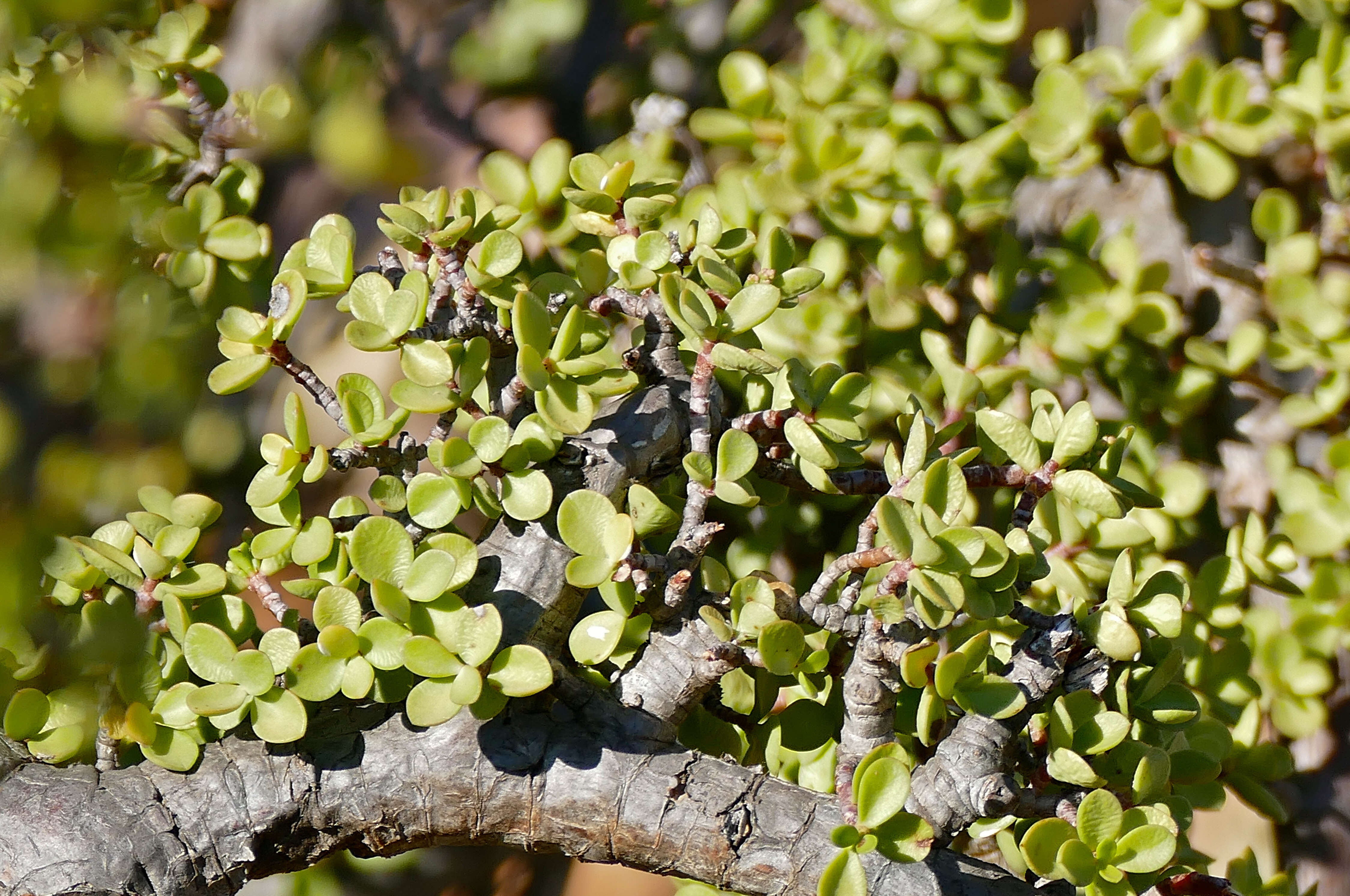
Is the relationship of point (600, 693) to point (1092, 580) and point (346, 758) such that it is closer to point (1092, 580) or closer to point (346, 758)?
point (346, 758)

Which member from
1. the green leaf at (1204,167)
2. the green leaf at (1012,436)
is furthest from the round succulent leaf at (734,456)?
the green leaf at (1204,167)

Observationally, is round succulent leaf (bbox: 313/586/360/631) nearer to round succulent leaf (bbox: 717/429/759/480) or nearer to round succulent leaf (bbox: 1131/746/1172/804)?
round succulent leaf (bbox: 717/429/759/480)

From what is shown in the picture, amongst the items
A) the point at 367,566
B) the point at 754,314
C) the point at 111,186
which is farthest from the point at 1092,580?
the point at 111,186

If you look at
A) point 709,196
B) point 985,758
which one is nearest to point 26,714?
point 985,758

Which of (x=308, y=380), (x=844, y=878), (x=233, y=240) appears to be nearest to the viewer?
(x=844, y=878)

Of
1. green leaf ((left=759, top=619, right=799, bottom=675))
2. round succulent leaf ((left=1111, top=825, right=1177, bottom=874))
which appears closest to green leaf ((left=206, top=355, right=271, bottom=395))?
green leaf ((left=759, top=619, right=799, bottom=675))

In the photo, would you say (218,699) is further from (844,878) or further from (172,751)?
(844,878)
